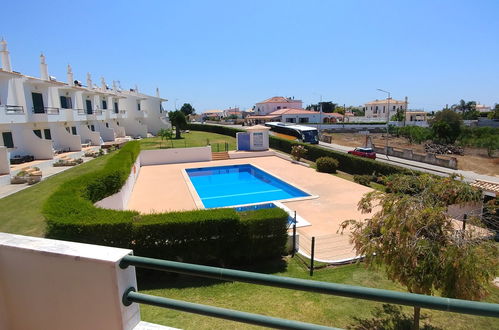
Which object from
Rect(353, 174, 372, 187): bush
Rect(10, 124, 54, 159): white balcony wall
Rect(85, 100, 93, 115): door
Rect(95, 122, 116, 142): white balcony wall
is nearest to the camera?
Rect(353, 174, 372, 187): bush

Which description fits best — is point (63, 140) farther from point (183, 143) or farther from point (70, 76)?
point (183, 143)

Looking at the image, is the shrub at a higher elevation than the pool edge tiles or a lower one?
higher

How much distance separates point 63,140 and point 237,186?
19305 millimetres

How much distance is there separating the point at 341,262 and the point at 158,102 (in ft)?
165

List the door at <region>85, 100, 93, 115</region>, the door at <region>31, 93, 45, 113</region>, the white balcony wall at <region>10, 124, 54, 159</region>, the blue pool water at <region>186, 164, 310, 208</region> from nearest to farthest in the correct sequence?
the blue pool water at <region>186, 164, 310, 208</region>
the white balcony wall at <region>10, 124, 54, 159</region>
the door at <region>31, 93, 45, 113</region>
the door at <region>85, 100, 93, 115</region>

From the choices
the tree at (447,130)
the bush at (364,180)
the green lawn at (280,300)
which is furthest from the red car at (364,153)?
the green lawn at (280,300)

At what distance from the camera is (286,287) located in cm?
174

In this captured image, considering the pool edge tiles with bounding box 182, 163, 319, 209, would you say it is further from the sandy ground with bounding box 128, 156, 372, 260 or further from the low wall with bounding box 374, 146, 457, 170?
the low wall with bounding box 374, 146, 457, 170

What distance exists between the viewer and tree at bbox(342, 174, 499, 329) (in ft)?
18.5

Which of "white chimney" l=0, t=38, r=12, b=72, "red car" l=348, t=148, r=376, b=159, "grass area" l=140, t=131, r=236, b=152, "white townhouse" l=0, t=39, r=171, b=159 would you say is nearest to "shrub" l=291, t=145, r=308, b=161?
"red car" l=348, t=148, r=376, b=159

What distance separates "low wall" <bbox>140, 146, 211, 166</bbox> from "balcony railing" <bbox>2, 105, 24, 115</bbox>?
33.7ft

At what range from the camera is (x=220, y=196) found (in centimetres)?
2095

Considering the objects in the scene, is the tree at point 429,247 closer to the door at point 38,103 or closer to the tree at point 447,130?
the door at point 38,103

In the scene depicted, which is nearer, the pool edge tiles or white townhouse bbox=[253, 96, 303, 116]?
the pool edge tiles
